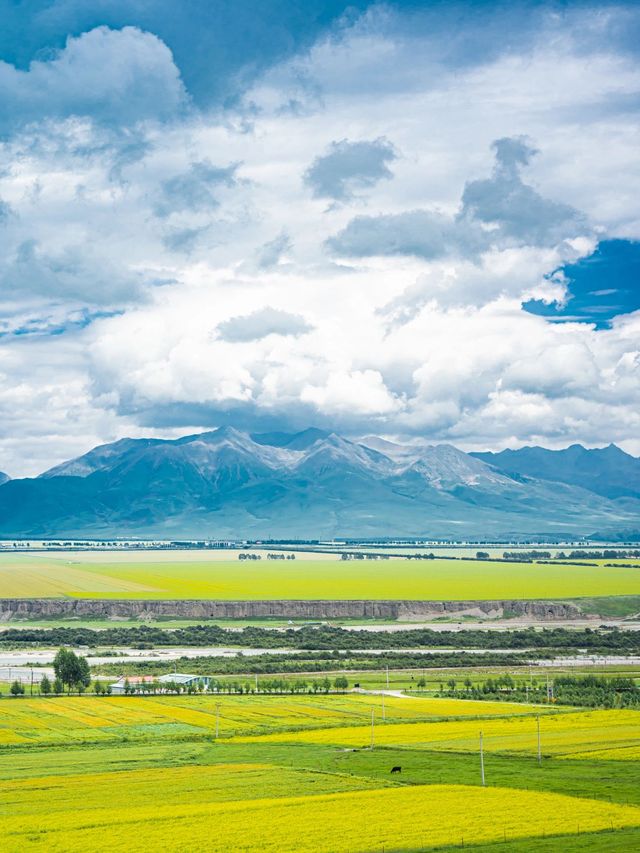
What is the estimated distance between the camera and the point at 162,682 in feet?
268

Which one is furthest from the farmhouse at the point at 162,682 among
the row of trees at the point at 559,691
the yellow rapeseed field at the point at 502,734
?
the yellow rapeseed field at the point at 502,734

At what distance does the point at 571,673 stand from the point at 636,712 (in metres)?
19.9

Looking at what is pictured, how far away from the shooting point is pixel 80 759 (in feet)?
176

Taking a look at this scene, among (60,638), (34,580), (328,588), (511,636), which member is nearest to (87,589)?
(34,580)

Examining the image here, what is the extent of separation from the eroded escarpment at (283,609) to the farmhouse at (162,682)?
62431mm

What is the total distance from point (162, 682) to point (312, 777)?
115 ft

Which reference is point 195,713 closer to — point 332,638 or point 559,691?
point 559,691

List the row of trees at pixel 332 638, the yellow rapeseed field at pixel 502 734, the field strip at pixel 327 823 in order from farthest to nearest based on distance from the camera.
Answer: the row of trees at pixel 332 638 < the yellow rapeseed field at pixel 502 734 < the field strip at pixel 327 823

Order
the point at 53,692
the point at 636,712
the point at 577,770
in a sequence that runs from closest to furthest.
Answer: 1. the point at 577,770
2. the point at 636,712
3. the point at 53,692

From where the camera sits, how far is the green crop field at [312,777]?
37.5 metres

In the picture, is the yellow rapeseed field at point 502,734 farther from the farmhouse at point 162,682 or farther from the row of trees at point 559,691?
the farmhouse at point 162,682

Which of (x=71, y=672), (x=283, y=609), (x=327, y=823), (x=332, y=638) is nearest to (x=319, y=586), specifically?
(x=283, y=609)

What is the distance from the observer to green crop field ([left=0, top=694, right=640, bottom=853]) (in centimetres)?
3753

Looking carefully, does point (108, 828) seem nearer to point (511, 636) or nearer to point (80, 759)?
point (80, 759)
